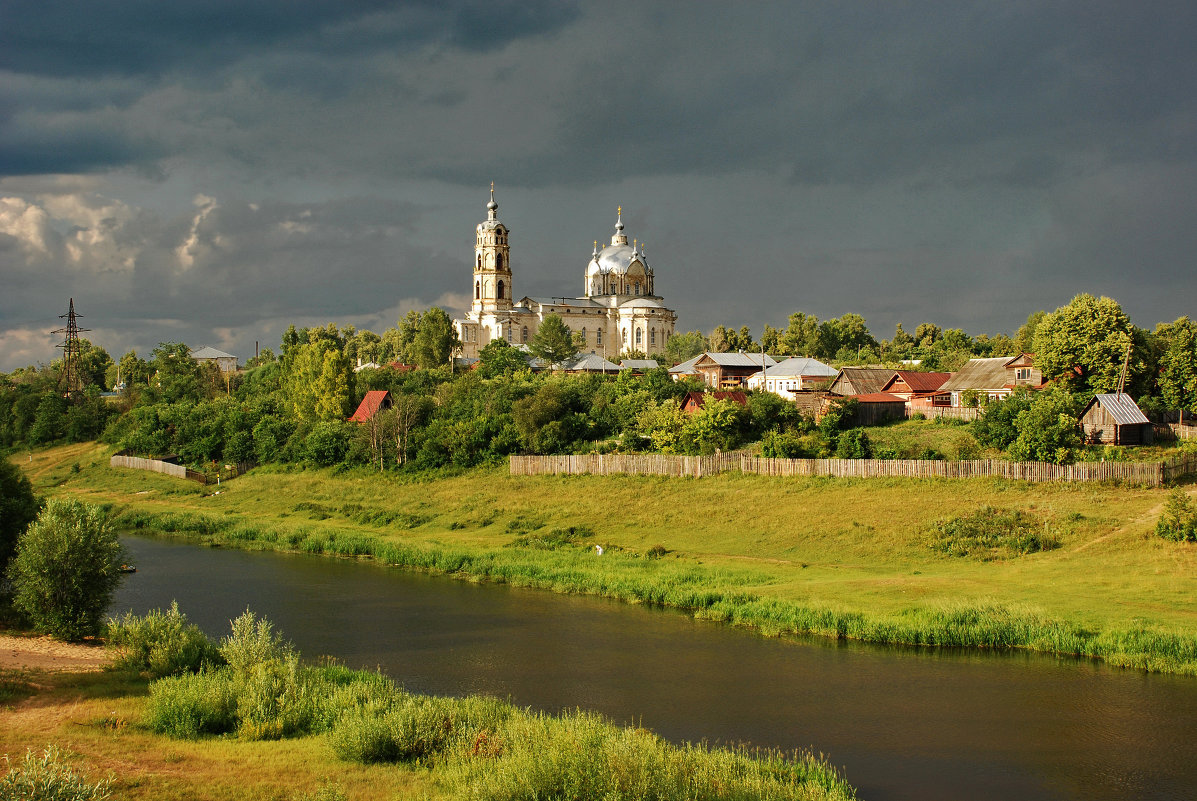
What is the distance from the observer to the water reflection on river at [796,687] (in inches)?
714

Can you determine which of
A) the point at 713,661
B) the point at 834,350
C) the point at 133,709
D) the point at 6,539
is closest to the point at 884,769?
the point at 713,661

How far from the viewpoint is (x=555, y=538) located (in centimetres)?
3966

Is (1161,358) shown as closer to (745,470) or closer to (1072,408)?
(1072,408)

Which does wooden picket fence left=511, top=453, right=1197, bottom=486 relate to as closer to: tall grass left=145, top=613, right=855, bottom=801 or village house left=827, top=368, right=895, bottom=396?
village house left=827, top=368, right=895, bottom=396

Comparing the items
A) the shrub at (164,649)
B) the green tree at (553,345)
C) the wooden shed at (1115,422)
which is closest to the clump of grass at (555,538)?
the shrub at (164,649)

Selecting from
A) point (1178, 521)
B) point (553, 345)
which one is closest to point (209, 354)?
point (553, 345)

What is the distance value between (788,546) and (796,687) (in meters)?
13.3

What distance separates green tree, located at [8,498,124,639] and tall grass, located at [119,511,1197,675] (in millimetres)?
13187

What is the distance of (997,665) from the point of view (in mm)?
23781

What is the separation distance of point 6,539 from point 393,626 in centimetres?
1203

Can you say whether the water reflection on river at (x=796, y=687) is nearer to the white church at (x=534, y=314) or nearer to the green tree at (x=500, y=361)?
the green tree at (x=500, y=361)

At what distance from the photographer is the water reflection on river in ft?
59.5

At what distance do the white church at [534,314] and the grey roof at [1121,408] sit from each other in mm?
65066

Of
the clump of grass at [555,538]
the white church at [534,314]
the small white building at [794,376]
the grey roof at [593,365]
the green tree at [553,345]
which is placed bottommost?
the clump of grass at [555,538]
